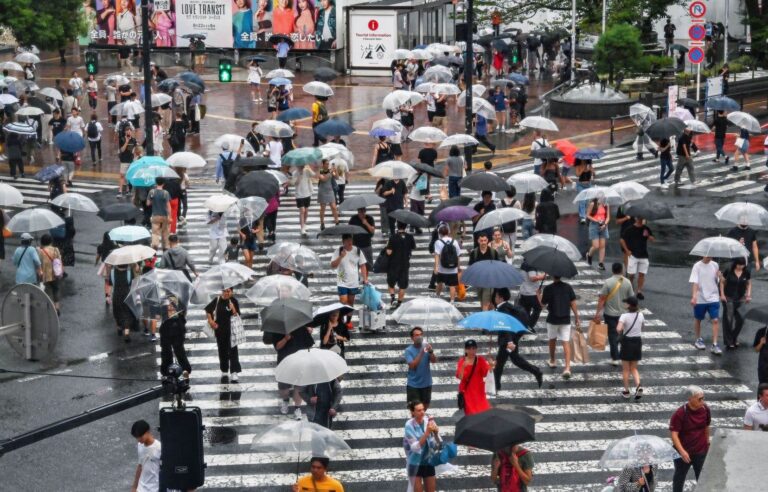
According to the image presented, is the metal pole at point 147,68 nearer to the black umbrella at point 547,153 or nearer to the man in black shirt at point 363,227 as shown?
the man in black shirt at point 363,227

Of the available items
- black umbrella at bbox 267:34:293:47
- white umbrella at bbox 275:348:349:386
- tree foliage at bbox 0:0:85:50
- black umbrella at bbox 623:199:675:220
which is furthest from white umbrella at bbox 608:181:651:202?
black umbrella at bbox 267:34:293:47

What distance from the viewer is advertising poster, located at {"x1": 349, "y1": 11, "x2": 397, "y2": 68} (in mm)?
52938

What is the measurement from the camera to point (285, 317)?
1747cm

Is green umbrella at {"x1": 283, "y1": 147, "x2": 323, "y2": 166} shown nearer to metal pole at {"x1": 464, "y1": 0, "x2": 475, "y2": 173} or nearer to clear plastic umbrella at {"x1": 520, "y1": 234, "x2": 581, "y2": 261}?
metal pole at {"x1": 464, "y1": 0, "x2": 475, "y2": 173}

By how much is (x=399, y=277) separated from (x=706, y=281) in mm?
5073

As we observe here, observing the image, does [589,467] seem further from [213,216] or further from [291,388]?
[213,216]

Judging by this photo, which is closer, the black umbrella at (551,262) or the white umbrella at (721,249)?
the black umbrella at (551,262)

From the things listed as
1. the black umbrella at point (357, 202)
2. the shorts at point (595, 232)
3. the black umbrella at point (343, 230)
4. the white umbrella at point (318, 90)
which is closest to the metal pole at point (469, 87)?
the white umbrella at point (318, 90)

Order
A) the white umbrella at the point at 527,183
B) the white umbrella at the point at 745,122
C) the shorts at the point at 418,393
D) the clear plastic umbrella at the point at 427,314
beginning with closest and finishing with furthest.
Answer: the shorts at the point at 418,393 < the clear plastic umbrella at the point at 427,314 < the white umbrella at the point at 527,183 < the white umbrella at the point at 745,122

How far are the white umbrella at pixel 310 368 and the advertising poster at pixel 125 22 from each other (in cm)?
4241

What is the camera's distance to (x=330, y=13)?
2126 inches

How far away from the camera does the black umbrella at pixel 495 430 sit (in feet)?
42.8

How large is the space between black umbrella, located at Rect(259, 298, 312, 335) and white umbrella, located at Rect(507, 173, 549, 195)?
7.91 meters

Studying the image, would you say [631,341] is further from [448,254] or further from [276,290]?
[276,290]
